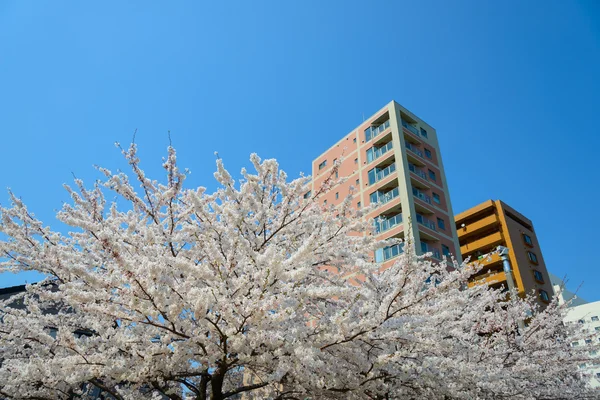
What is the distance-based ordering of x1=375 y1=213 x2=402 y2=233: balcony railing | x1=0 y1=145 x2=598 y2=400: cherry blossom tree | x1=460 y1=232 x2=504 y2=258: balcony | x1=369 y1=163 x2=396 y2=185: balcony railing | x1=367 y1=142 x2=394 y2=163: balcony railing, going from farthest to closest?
1. x1=460 y1=232 x2=504 y2=258: balcony
2. x1=367 y1=142 x2=394 y2=163: balcony railing
3. x1=369 y1=163 x2=396 y2=185: balcony railing
4. x1=375 y1=213 x2=402 y2=233: balcony railing
5. x1=0 y1=145 x2=598 y2=400: cherry blossom tree

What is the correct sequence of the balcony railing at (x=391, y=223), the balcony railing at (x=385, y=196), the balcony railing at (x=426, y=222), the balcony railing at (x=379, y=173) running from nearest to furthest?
the balcony railing at (x=391, y=223) → the balcony railing at (x=426, y=222) → the balcony railing at (x=385, y=196) → the balcony railing at (x=379, y=173)

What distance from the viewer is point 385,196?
2738 centimetres

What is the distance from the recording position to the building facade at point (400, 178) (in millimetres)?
25344

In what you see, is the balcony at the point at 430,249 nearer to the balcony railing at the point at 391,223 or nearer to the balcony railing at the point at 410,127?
the balcony railing at the point at 391,223

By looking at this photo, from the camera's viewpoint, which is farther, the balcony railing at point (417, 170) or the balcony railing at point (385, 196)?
the balcony railing at point (417, 170)

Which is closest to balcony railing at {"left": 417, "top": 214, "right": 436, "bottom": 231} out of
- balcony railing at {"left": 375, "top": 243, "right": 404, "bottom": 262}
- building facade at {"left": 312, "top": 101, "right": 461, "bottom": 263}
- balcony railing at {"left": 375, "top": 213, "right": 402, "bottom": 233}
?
building facade at {"left": 312, "top": 101, "right": 461, "bottom": 263}

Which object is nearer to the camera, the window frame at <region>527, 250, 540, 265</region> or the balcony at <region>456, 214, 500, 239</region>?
the window frame at <region>527, 250, 540, 265</region>

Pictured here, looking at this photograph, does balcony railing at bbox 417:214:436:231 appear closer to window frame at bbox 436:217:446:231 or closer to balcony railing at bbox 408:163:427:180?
window frame at bbox 436:217:446:231

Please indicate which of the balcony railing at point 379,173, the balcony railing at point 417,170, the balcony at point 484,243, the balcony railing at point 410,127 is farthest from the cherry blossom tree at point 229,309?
the balcony at point 484,243

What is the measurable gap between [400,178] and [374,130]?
21.3 feet

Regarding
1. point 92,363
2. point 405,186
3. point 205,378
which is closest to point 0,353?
point 92,363

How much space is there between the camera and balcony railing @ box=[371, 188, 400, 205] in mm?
26828

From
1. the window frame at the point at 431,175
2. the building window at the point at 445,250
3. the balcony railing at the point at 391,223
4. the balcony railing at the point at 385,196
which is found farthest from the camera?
the window frame at the point at 431,175

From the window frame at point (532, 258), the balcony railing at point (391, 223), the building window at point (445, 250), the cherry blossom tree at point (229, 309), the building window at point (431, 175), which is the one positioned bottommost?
the cherry blossom tree at point (229, 309)
